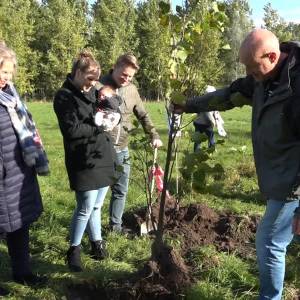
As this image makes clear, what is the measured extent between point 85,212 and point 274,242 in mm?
1574

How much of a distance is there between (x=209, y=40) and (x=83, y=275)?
207cm

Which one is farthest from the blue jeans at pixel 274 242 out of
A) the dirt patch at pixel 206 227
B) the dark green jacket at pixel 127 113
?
the dark green jacket at pixel 127 113

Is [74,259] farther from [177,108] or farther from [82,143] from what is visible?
[177,108]

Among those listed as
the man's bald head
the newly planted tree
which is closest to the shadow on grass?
the newly planted tree

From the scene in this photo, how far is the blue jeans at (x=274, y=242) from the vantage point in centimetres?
298

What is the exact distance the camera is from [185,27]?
3.25 m

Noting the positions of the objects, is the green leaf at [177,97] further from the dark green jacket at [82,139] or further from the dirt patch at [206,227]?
the dirt patch at [206,227]

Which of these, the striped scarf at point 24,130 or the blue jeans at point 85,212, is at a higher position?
the striped scarf at point 24,130

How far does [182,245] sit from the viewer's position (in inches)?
174

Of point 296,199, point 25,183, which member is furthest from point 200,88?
point 25,183

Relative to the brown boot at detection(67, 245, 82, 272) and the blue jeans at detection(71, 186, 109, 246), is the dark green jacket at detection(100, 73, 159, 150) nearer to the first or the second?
the blue jeans at detection(71, 186, 109, 246)

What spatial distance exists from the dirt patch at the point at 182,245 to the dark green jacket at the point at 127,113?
31.5 inches

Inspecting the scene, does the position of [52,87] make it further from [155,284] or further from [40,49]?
[155,284]

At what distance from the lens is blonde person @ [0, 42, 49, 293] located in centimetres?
331
